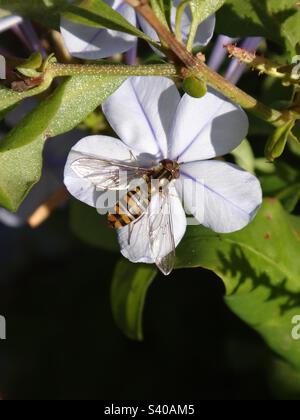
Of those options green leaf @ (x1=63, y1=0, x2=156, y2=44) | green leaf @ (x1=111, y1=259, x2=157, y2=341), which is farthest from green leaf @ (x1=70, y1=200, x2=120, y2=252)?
green leaf @ (x1=63, y1=0, x2=156, y2=44)

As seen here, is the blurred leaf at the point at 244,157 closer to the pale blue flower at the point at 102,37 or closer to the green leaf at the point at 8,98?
the pale blue flower at the point at 102,37

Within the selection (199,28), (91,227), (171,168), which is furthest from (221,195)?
(91,227)

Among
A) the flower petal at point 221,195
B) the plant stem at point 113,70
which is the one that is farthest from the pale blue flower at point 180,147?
the plant stem at point 113,70

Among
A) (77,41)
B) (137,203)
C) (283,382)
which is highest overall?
(77,41)

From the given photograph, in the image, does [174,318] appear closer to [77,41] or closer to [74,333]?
[74,333]

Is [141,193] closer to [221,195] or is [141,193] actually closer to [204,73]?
[221,195]

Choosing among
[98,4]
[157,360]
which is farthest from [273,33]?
[157,360]
